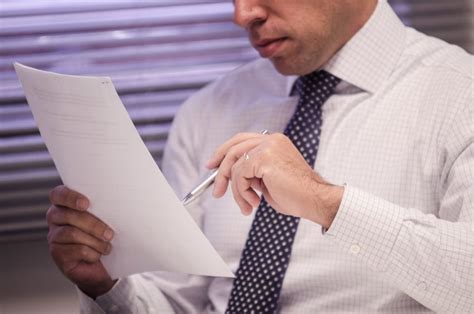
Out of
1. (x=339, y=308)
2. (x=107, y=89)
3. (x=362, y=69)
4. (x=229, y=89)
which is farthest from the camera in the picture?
(x=229, y=89)

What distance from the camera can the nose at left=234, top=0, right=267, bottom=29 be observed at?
186 cm

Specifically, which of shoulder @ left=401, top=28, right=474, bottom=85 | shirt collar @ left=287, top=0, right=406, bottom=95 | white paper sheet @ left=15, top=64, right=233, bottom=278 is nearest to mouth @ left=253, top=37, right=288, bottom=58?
shirt collar @ left=287, top=0, right=406, bottom=95

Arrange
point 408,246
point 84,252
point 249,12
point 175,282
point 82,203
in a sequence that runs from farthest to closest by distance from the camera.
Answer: point 175,282 < point 249,12 < point 84,252 < point 82,203 < point 408,246

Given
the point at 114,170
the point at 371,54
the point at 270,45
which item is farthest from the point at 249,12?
the point at 114,170

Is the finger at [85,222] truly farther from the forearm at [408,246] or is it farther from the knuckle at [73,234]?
the forearm at [408,246]

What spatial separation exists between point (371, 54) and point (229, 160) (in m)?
0.47

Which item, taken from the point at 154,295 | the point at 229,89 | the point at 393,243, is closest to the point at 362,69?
the point at 229,89

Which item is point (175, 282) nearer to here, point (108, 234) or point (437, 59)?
point (108, 234)

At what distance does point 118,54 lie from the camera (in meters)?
2.29

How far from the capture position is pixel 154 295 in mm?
1934

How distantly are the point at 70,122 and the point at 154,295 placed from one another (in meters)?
0.53

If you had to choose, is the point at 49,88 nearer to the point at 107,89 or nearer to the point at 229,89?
the point at 107,89

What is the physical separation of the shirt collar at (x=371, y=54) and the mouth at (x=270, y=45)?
0.36ft

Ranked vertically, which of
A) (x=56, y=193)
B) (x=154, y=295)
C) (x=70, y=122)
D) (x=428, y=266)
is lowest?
(x=154, y=295)
